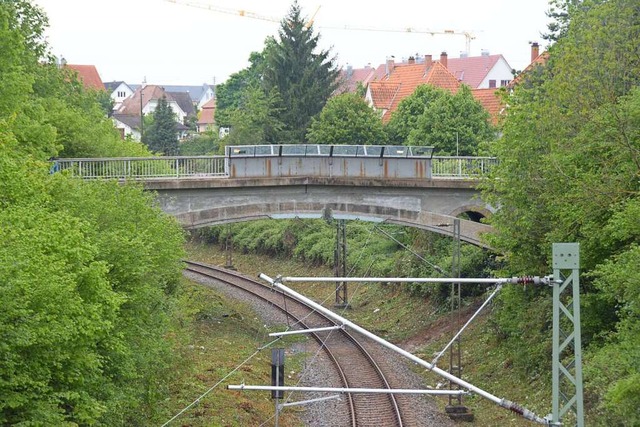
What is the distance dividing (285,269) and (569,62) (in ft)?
93.8

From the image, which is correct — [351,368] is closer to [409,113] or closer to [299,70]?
[409,113]

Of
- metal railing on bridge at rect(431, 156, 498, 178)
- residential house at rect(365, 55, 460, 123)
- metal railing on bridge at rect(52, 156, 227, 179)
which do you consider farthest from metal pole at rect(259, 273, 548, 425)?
residential house at rect(365, 55, 460, 123)

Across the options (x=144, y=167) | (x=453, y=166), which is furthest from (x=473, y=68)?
(x=144, y=167)

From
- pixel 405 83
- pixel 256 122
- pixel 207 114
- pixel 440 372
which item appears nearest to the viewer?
pixel 440 372

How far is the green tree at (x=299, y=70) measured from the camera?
65.8 m

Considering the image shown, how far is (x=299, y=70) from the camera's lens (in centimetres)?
6744

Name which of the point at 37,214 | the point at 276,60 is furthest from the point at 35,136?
the point at 276,60

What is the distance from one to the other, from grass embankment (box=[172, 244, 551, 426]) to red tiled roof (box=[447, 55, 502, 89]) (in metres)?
59.7

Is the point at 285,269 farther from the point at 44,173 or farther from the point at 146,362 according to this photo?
the point at 146,362

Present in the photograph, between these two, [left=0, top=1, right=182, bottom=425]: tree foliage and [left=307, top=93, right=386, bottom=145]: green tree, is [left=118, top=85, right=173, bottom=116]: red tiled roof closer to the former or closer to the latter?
[left=307, top=93, right=386, bottom=145]: green tree

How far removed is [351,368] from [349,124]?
26611mm

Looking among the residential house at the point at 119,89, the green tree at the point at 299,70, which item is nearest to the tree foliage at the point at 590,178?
the green tree at the point at 299,70

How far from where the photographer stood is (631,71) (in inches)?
941

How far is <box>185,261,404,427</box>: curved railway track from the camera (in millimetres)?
23797
